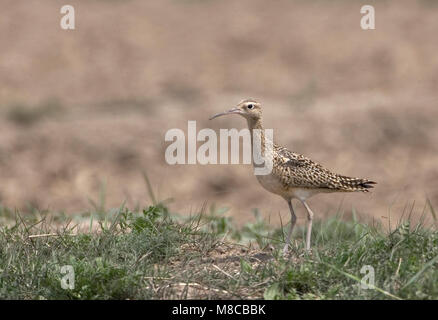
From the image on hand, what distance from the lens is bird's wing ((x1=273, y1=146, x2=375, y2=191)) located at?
687 cm

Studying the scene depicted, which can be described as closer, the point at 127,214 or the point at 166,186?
the point at 127,214

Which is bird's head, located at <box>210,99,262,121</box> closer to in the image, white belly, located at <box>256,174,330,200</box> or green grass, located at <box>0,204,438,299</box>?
white belly, located at <box>256,174,330,200</box>

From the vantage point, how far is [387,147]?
44.9 ft

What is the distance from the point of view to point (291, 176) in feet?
22.5

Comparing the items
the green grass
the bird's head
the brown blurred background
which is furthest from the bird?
the brown blurred background

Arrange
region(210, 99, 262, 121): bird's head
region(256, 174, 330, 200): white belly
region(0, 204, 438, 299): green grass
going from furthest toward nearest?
region(210, 99, 262, 121): bird's head
region(256, 174, 330, 200): white belly
region(0, 204, 438, 299): green grass

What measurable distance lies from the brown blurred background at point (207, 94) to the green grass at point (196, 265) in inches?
148

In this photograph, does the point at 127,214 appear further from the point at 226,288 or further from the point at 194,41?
the point at 194,41

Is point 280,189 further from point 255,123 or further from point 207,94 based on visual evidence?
point 207,94

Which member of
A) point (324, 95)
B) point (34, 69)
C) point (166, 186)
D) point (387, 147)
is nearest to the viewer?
point (166, 186)

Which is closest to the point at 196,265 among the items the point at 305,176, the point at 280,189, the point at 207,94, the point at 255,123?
the point at 280,189

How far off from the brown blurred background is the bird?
3.31 meters

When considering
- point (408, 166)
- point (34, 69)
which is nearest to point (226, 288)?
point (408, 166)

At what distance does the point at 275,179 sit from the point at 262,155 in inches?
10.7
